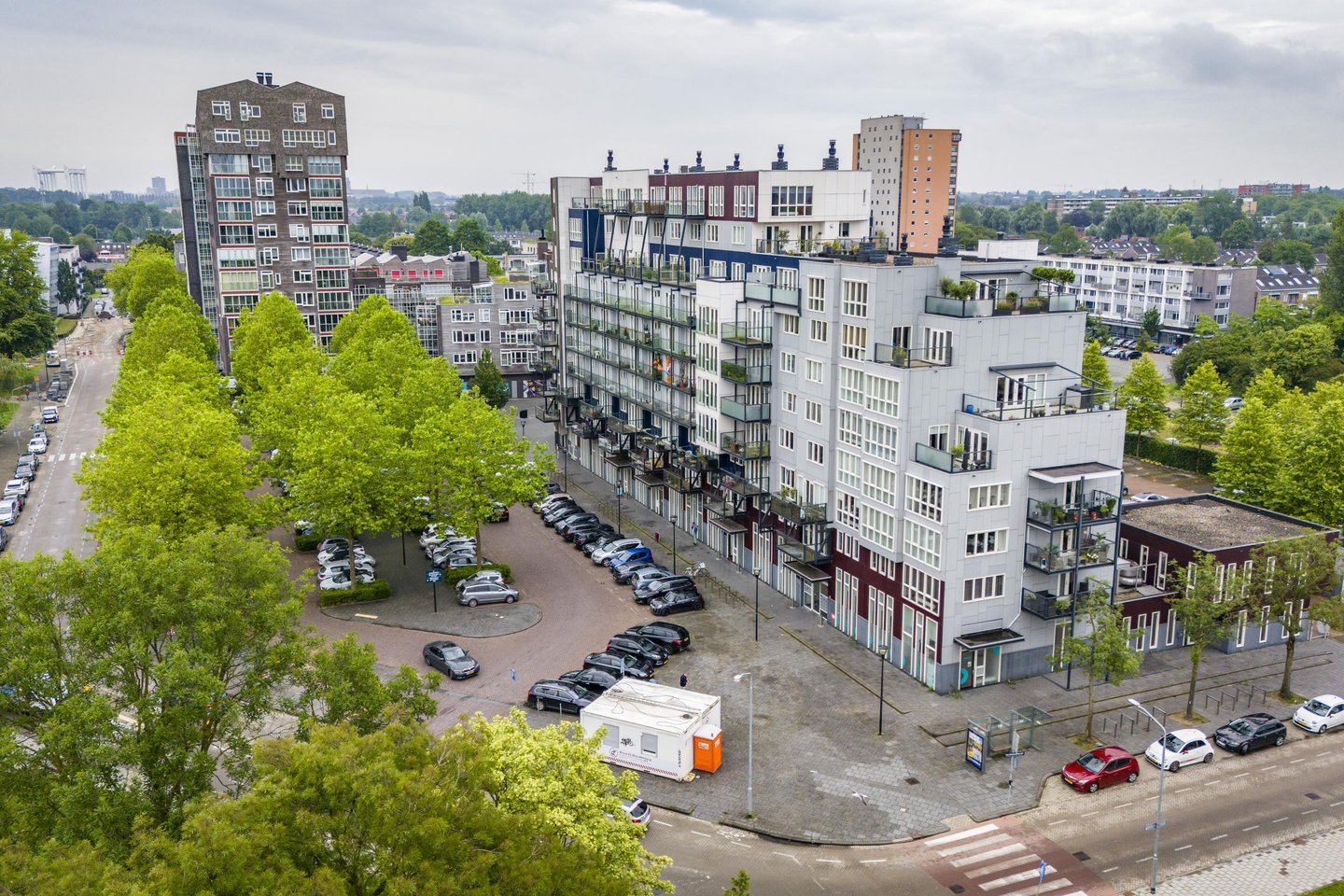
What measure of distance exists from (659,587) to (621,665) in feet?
36.3

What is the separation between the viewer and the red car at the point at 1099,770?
137ft

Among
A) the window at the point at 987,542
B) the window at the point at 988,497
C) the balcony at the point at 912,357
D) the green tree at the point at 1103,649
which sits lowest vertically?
the green tree at the point at 1103,649

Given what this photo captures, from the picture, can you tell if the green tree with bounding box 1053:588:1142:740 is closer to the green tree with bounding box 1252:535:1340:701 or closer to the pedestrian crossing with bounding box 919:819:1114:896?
the green tree with bounding box 1252:535:1340:701

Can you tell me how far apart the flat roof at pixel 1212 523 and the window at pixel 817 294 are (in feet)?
71.5

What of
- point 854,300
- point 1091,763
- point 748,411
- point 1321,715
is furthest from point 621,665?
point 1321,715

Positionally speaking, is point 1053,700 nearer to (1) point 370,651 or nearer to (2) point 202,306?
(1) point 370,651

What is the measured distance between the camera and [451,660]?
173 feet

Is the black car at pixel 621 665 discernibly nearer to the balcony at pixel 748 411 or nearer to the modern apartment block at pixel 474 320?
the balcony at pixel 748 411

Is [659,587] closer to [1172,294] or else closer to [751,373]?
[751,373]

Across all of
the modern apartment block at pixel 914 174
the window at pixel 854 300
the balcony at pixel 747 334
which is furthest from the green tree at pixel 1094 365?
the modern apartment block at pixel 914 174

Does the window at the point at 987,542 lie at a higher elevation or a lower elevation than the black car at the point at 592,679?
higher

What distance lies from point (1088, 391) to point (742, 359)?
20667mm

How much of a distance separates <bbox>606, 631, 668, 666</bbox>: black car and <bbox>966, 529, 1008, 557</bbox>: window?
17118 millimetres

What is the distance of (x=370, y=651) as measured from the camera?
32.4 metres
